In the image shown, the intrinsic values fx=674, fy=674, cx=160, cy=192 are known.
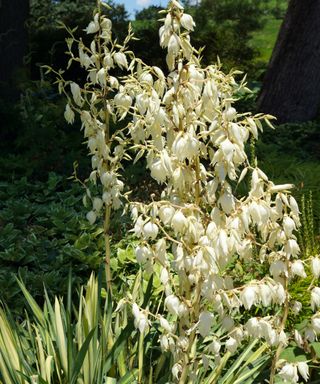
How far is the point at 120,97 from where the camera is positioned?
9.12 feet

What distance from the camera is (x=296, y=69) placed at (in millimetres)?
8852

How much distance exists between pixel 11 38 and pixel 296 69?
3.70 m

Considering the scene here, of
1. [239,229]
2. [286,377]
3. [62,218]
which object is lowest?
[62,218]

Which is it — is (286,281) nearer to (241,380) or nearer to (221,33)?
(241,380)

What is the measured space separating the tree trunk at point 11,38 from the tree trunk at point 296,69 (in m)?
3.27

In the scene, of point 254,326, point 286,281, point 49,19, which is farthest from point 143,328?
point 49,19

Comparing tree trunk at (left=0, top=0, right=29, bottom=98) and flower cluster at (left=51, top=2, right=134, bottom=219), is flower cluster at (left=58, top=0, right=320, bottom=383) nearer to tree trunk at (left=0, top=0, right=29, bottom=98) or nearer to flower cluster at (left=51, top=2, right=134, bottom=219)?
flower cluster at (left=51, top=2, right=134, bottom=219)

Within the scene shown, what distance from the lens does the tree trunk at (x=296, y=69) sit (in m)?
8.73

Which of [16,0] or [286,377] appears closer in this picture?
[286,377]

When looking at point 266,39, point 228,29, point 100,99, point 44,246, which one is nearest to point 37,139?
point 44,246

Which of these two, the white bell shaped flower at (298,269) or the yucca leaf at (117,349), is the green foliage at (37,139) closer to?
the yucca leaf at (117,349)

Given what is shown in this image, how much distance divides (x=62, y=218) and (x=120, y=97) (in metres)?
2.40

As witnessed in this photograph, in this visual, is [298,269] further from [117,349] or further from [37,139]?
[37,139]

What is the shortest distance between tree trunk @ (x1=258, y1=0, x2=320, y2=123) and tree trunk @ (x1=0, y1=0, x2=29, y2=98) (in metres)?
3.27
